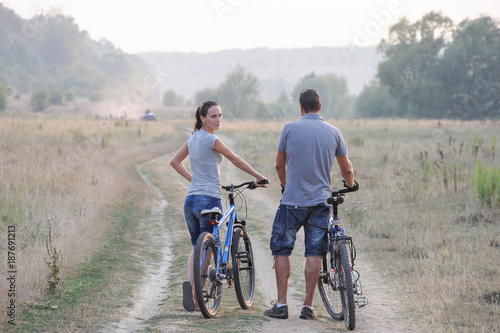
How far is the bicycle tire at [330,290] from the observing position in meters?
5.21

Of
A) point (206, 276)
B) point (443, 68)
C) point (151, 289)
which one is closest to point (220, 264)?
point (206, 276)

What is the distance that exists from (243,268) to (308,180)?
4.29ft

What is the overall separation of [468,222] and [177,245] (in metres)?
5.56

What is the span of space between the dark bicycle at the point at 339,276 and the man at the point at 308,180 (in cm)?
10

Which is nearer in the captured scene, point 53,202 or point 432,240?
point 432,240

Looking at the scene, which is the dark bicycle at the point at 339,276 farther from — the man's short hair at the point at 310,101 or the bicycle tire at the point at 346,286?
the man's short hair at the point at 310,101

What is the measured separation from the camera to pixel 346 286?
15.8 feet

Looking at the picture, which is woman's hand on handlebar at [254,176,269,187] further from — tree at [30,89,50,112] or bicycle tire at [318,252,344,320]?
tree at [30,89,50,112]

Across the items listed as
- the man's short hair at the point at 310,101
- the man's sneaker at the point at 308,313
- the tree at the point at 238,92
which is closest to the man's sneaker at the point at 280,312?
the man's sneaker at the point at 308,313

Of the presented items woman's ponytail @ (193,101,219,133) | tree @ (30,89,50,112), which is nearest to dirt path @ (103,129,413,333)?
woman's ponytail @ (193,101,219,133)

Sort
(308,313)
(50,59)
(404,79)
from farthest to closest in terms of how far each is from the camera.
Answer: (50,59) → (404,79) → (308,313)

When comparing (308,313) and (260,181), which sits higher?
(260,181)

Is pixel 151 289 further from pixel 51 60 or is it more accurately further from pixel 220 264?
pixel 51 60

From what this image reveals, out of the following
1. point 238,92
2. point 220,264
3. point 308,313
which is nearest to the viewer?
point 308,313
